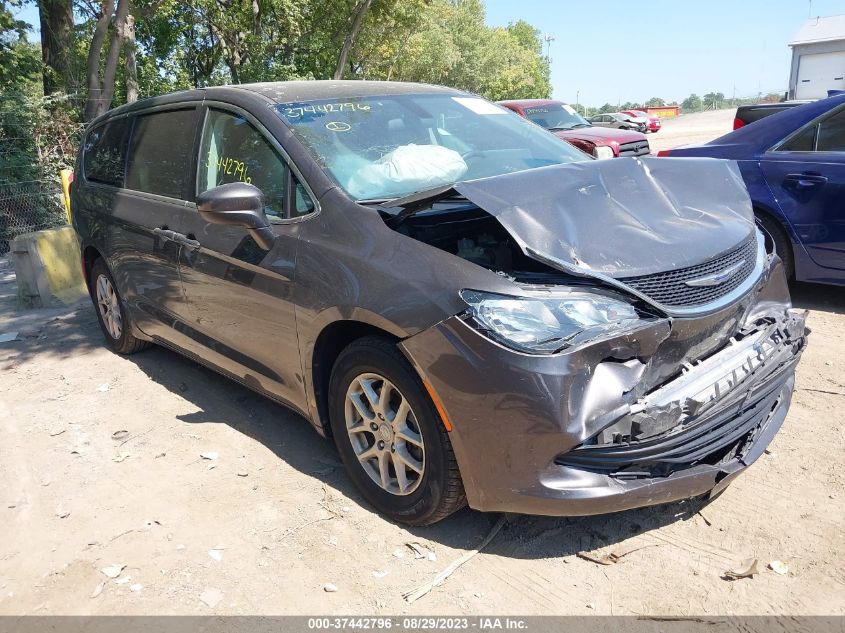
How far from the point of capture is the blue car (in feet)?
16.9

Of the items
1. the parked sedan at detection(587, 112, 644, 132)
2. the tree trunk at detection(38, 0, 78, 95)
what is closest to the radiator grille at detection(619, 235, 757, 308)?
the tree trunk at detection(38, 0, 78, 95)

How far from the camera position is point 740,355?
112 inches

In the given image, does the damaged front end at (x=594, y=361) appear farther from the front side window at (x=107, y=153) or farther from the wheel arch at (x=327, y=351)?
the front side window at (x=107, y=153)

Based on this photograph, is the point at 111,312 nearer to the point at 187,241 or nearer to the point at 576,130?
the point at 187,241

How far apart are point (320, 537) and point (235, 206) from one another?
148 cm

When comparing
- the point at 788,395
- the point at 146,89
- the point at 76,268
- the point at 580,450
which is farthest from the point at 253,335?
the point at 146,89

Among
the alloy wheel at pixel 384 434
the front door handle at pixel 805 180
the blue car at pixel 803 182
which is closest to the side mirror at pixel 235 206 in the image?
the alloy wheel at pixel 384 434

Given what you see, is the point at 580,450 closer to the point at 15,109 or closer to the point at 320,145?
the point at 320,145

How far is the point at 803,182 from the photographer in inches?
210

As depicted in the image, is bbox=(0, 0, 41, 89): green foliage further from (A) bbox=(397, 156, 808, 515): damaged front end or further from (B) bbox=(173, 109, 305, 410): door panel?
(A) bbox=(397, 156, 808, 515): damaged front end

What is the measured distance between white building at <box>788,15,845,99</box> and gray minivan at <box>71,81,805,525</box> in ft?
109

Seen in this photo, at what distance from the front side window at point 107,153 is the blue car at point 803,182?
4599 mm

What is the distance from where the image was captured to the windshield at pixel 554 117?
45.8 feet

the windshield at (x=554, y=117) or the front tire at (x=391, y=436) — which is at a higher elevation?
the windshield at (x=554, y=117)
